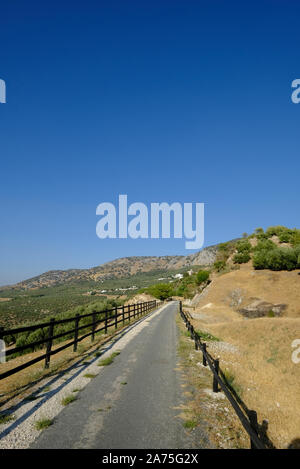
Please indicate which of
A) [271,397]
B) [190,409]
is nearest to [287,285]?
[271,397]

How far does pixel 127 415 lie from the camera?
17.1 feet

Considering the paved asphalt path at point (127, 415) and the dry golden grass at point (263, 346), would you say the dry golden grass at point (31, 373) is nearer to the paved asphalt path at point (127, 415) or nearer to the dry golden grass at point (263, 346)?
the paved asphalt path at point (127, 415)

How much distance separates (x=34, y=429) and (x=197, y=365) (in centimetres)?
626

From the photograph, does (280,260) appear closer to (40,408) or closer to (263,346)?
(263,346)

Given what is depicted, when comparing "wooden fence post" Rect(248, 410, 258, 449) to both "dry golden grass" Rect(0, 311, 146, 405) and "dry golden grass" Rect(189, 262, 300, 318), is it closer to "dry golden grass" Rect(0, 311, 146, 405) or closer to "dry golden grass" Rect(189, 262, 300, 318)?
"dry golden grass" Rect(0, 311, 146, 405)

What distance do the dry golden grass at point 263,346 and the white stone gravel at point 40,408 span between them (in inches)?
210

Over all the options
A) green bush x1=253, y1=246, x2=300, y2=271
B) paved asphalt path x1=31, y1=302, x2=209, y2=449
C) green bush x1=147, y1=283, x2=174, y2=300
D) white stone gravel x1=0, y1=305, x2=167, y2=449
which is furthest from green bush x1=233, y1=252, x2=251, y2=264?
green bush x1=147, y1=283, x2=174, y2=300

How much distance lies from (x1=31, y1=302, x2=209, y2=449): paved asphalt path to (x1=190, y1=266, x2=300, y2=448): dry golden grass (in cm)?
292

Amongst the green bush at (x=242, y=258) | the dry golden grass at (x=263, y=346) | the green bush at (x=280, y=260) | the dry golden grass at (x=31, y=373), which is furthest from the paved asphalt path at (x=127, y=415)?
the green bush at (x=242, y=258)

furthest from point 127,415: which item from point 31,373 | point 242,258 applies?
point 242,258

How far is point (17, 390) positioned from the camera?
6789 millimetres

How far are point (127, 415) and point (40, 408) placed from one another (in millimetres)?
2055

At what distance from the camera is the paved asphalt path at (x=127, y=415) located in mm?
4289

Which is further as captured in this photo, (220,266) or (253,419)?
(220,266)
